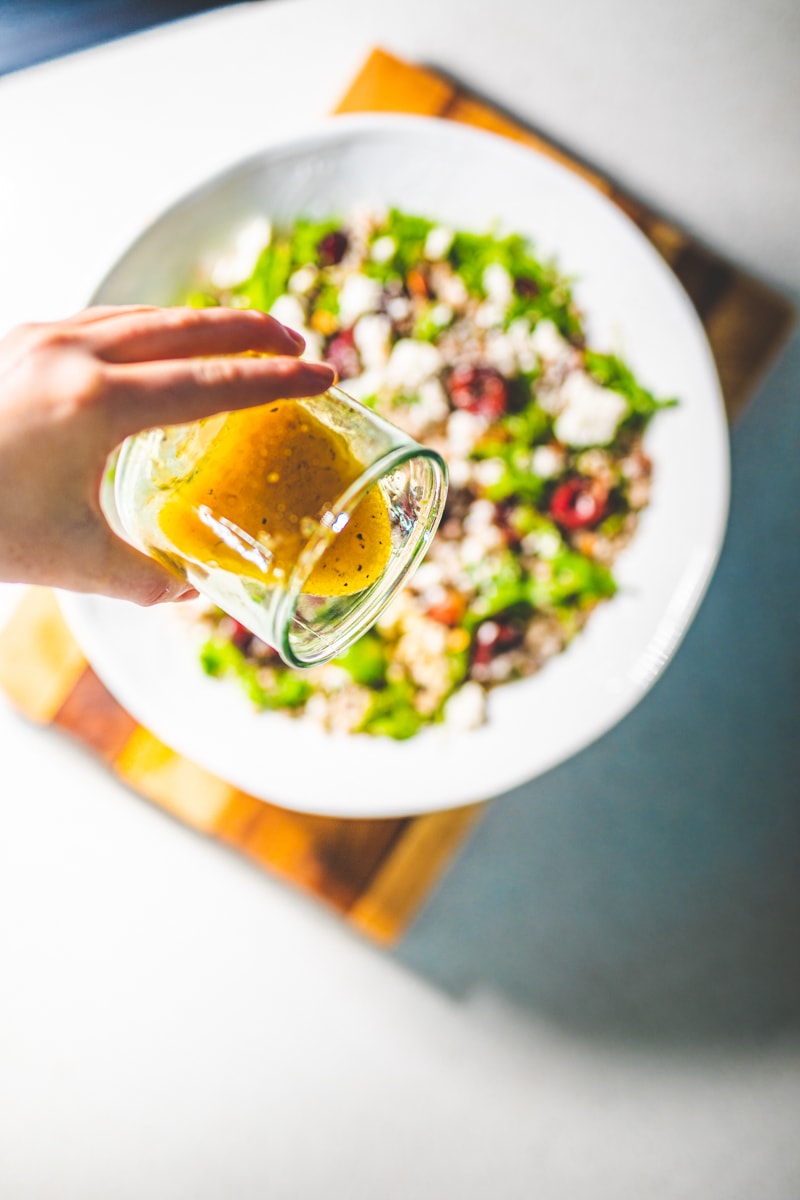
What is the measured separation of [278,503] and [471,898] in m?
0.71

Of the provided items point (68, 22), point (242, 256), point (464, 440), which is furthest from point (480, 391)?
point (68, 22)

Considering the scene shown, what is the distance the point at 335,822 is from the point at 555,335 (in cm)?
52

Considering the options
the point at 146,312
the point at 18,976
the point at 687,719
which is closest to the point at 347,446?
the point at 146,312

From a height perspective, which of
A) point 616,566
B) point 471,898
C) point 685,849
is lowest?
point 471,898

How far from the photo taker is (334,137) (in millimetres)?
773

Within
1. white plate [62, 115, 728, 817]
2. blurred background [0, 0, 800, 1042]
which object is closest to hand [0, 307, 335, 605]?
white plate [62, 115, 728, 817]

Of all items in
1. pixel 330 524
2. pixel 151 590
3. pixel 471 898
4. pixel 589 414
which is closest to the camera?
pixel 330 524

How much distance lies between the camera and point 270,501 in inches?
16.5

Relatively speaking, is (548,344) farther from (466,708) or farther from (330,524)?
(330,524)

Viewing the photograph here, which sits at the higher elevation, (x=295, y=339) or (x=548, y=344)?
(x=548, y=344)

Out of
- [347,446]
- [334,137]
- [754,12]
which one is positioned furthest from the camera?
[754,12]

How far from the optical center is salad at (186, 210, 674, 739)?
797 millimetres

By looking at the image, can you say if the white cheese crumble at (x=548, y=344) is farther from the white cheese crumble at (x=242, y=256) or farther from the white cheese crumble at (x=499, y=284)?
the white cheese crumble at (x=242, y=256)

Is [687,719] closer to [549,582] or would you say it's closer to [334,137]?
[549,582]
